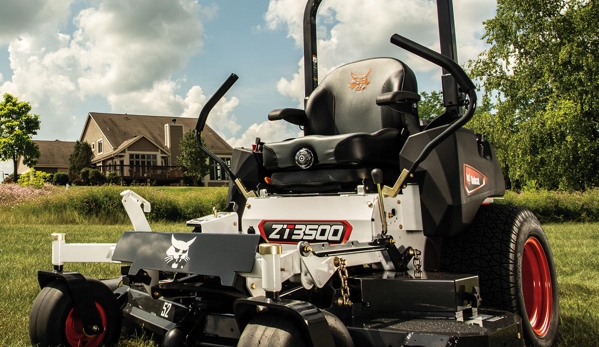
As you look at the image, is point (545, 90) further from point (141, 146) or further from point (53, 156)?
point (53, 156)

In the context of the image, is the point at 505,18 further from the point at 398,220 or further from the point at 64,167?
the point at 64,167

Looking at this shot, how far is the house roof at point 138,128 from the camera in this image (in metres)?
51.5

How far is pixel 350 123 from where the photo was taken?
4094 mm

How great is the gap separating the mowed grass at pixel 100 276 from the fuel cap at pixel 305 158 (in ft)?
4.25

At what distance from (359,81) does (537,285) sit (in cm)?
179

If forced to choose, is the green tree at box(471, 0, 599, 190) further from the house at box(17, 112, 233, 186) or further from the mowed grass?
the house at box(17, 112, 233, 186)

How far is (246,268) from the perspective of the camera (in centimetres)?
230

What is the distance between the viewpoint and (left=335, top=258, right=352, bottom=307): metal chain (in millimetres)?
2432

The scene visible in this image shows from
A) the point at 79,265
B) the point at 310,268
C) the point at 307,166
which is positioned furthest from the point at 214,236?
the point at 79,265

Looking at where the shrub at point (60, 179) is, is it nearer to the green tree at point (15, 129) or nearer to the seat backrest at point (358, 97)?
the green tree at point (15, 129)

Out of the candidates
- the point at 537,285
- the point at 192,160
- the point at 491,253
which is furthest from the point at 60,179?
the point at 491,253

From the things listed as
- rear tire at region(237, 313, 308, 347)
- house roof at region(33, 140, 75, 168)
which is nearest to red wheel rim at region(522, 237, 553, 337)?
rear tire at region(237, 313, 308, 347)

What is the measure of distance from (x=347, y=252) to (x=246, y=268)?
1.83 feet

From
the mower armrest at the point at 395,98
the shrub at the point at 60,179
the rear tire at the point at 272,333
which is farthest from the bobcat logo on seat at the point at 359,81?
the shrub at the point at 60,179
